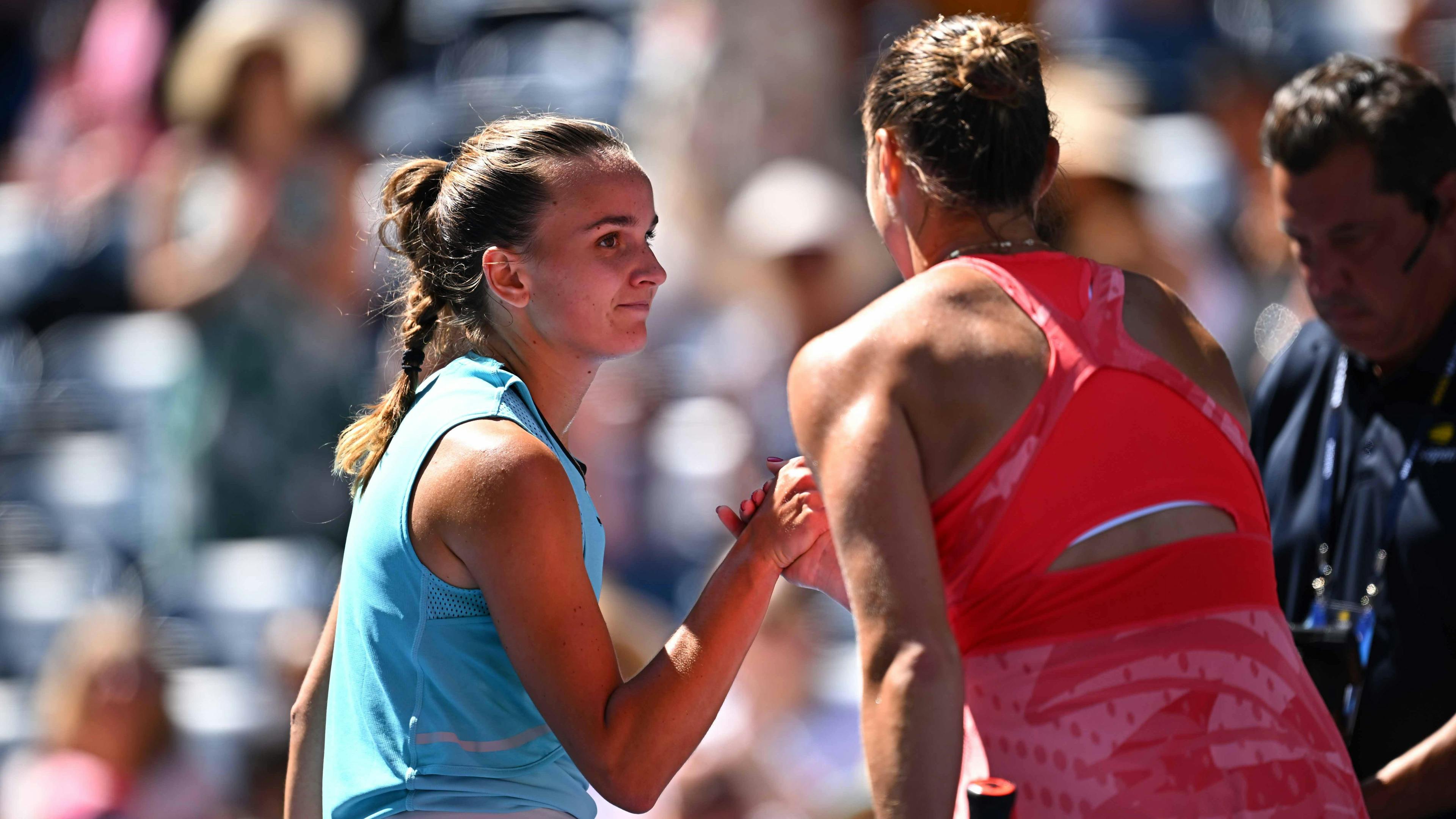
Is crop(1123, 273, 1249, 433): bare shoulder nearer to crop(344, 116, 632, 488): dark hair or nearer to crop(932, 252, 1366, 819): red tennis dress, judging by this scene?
crop(932, 252, 1366, 819): red tennis dress

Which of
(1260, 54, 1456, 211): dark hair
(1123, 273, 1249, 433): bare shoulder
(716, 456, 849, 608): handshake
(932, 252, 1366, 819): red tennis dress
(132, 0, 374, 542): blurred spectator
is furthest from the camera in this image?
(132, 0, 374, 542): blurred spectator

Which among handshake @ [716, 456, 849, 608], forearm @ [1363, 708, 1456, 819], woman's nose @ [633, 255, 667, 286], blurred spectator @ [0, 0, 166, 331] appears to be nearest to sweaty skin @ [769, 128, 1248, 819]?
handshake @ [716, 456, 849, 608]

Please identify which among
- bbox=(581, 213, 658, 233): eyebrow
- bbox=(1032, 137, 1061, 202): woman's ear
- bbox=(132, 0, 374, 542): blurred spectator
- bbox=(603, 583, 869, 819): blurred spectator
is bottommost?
bbox=(603, 583, 869, 819): blurred spectator

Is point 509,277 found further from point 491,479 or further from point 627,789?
point 627,789

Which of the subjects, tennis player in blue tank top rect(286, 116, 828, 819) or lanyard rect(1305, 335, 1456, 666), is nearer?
tennis player in blue tank top rect(286, 116, 828, 819)

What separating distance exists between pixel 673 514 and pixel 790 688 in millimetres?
906

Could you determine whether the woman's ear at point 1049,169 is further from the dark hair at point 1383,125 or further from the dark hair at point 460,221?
the dark hair at point 1383,125

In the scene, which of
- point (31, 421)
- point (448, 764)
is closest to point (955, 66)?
point (448, 764)

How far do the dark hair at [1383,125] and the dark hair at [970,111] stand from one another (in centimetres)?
116

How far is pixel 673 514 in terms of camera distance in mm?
5355

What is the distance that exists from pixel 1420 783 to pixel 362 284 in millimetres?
4695

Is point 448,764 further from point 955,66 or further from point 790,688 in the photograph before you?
point 790,688

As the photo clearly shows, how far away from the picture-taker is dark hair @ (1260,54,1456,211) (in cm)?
273

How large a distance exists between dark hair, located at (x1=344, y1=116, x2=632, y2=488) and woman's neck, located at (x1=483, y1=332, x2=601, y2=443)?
41 millimetres
